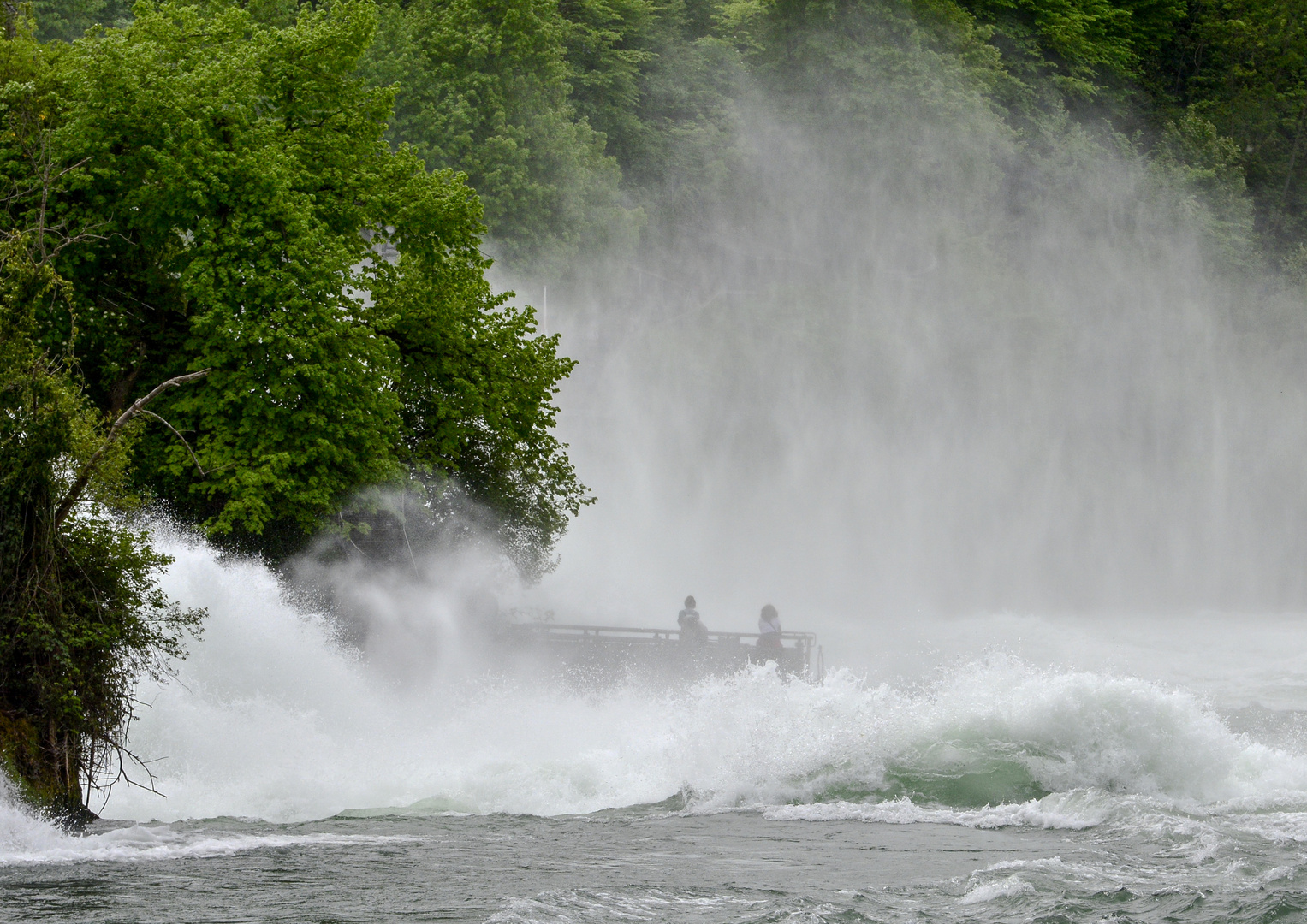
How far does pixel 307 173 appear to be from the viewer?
91.0 feet

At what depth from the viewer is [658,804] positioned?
64.5ft

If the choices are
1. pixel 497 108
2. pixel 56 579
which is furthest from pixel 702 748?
pixel 497 108

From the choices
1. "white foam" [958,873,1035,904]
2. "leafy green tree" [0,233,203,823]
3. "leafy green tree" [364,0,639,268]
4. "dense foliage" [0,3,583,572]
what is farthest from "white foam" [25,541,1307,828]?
"leafy green tree" [364,0,639,268]

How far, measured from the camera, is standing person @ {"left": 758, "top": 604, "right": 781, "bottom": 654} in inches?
1185

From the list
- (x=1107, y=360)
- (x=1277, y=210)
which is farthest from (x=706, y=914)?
(x=1277, y=210)

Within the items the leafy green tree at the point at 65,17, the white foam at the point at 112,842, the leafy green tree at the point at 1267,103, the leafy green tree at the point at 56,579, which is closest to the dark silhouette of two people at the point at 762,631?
the white foam at the point at 112,842

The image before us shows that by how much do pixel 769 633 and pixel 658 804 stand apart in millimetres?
10534

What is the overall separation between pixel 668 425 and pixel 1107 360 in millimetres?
18838

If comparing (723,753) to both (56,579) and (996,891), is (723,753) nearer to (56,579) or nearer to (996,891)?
(996,891)

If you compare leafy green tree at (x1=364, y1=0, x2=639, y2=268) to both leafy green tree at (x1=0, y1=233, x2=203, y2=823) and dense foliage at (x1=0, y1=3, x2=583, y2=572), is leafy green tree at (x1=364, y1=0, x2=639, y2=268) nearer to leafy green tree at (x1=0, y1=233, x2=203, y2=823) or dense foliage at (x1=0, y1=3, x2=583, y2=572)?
dense foliage at (x1=0, y1=3, x2=583, y2=572)

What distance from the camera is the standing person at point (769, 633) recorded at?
30.1m

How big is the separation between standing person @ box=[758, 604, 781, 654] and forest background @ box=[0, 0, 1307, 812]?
194 inches

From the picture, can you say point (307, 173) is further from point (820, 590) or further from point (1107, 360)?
point (1107, 360)

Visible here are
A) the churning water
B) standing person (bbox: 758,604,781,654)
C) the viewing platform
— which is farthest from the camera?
the viewing platform
